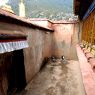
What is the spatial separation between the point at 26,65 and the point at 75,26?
8316 mm

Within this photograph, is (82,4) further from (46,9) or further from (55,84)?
(46,9)

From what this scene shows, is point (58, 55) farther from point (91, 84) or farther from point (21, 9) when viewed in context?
point (91, 84)

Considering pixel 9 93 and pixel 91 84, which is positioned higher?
pixel 91 84

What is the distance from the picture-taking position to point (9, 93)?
19.9 feet

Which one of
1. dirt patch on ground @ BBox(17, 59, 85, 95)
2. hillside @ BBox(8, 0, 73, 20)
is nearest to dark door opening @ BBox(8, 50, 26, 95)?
dirt patch on ground @ BBox(17, 59, 85, 95)

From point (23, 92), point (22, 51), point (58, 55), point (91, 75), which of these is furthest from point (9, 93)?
point (58, 55)

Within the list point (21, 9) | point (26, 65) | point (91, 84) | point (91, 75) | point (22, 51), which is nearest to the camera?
point (91, 84)

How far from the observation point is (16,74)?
6.88m

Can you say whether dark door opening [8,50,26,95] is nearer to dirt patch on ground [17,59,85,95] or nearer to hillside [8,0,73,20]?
dirt patch on ground [17,59,85,95]

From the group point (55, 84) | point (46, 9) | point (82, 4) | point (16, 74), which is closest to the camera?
point (16, 74)

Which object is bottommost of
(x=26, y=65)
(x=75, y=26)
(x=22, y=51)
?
(x=26, y=65)

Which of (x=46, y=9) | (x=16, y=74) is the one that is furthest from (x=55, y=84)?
(x=46, y=9)

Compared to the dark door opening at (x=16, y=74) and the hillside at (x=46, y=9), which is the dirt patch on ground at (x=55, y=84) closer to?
the dark door opening at (x=16, y=74)

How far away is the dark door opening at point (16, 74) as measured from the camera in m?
6.35
